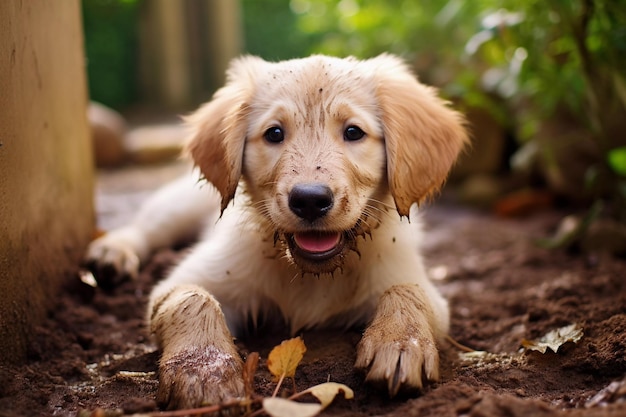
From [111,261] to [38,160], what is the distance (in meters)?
0.96

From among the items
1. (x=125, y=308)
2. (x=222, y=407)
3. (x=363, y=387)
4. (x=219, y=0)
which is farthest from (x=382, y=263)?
(x=219, y=0)

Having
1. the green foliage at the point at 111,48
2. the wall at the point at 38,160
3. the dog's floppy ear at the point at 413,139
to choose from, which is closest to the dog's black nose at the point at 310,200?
the dog's floppy ear at the point at 413,139

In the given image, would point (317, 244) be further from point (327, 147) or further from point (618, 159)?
point (618, 159)

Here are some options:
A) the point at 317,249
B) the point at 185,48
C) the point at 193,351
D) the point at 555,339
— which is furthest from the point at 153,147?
the point at 555,339

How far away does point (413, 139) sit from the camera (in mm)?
3225

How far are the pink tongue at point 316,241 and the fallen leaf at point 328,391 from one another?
1.99 ft

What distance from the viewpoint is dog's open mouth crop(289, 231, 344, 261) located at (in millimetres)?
2930

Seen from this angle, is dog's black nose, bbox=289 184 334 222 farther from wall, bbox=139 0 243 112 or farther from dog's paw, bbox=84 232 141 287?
wall, bbox=139 0 243 112

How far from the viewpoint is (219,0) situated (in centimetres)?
1471

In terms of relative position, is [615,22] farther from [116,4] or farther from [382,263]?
[116,4]

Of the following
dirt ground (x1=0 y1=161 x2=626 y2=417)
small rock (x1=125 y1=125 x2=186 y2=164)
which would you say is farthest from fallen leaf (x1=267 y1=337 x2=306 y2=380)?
small rock (x1=125 y1=125 x2=186 y2=164)

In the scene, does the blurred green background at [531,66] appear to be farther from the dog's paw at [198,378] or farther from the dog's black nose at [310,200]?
the dog's paw at [198,378]

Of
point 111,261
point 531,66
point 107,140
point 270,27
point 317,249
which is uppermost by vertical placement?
point 270,27

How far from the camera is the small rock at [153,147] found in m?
9.95
